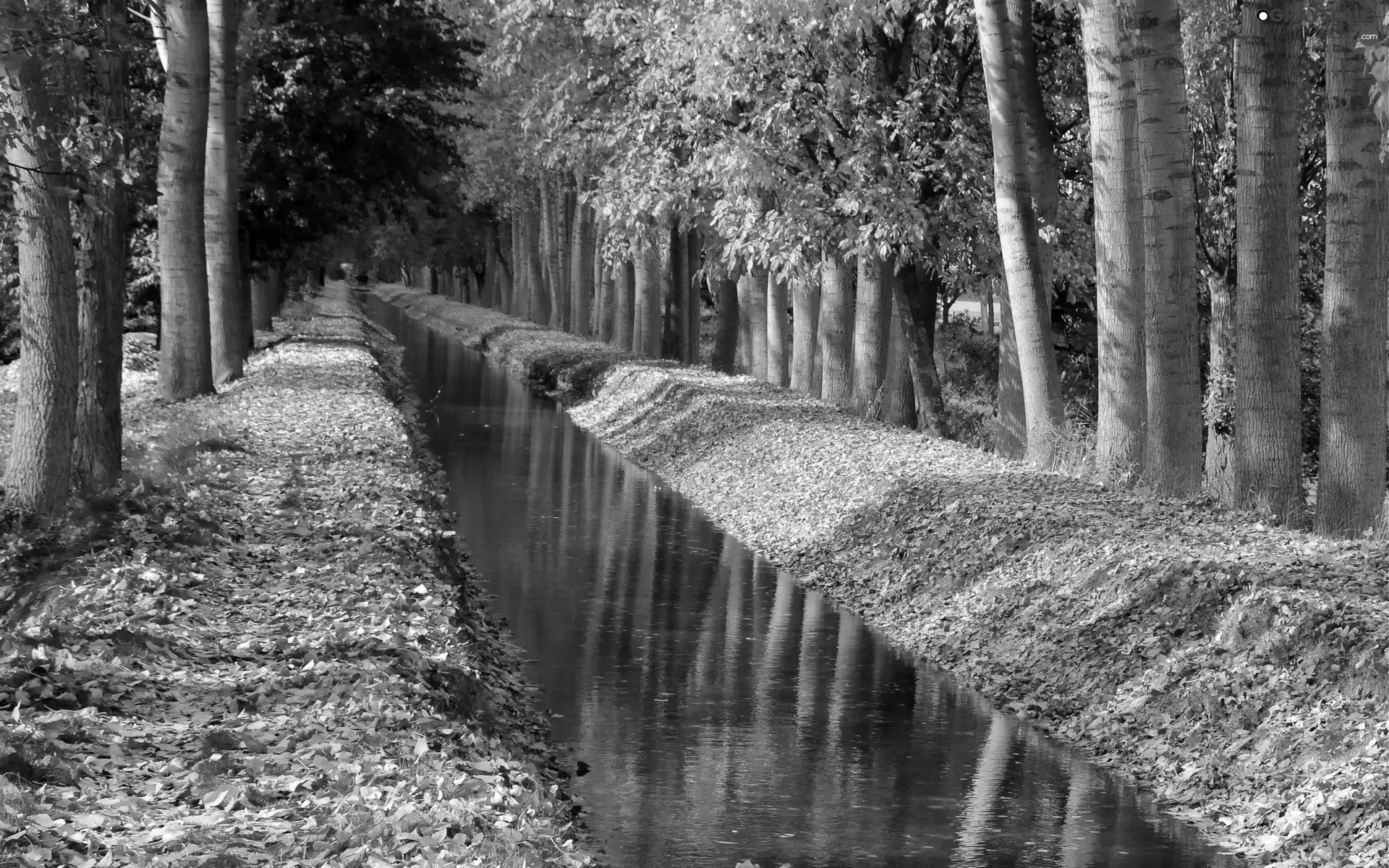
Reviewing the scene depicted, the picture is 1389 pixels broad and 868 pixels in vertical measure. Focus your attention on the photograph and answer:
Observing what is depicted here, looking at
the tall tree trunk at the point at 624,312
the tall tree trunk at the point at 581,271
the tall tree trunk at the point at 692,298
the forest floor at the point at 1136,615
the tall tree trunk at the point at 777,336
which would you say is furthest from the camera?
the tall tree trunk at the point at 581,271

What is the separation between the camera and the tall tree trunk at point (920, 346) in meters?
24.0

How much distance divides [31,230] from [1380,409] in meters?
10.8

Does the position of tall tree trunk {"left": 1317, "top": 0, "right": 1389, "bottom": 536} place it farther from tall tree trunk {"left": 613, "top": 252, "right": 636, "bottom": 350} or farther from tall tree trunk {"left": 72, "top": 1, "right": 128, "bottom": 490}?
tall tree trunk {"left": 613, "top": 252, "right": 636, "bottom": 350}

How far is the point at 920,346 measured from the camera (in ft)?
79.2

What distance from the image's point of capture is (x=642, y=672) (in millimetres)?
11805

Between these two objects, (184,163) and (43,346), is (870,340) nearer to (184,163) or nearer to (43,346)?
(184,163)

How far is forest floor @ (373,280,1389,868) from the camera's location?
845 cm

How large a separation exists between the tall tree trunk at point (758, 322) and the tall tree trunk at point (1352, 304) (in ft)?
60.8

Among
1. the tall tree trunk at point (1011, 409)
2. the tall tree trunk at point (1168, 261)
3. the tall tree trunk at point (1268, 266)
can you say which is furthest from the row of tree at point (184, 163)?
the tall tree trunk at point (1011, 409)

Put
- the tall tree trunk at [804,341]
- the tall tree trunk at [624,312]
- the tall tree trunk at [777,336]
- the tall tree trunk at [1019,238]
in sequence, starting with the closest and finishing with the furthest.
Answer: the tall tree trunk at [1019,238], the tall tree trunk at [804,341], the tall tree trunk at [777,336], the tall tree trunk at [624,312]

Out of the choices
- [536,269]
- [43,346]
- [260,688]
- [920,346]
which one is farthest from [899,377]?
[536,269]

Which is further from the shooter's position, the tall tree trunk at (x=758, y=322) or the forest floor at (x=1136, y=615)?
the tall tree trunk at (x=758, y=322)

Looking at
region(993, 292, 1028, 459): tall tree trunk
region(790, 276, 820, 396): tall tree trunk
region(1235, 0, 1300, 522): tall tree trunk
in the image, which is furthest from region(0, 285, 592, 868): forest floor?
region(790, 276, 820, 396): tall tree trunk

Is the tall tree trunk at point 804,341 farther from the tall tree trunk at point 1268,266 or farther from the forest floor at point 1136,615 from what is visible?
the tall tree trunk at point 1268,266
